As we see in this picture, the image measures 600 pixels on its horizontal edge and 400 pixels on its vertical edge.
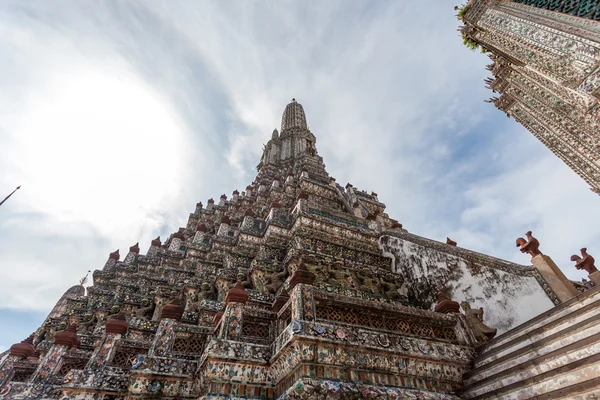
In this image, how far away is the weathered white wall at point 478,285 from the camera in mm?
8648

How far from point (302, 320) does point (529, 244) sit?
298 inches

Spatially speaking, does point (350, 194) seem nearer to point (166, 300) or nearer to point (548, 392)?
point (166, 300)

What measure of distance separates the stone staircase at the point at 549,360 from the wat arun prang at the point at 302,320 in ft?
1.26

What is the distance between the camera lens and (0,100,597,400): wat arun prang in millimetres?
5105

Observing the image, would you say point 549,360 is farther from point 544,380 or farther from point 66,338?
point 66,338

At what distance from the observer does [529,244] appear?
885cm

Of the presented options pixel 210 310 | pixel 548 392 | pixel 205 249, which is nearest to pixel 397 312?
pixel 548 392

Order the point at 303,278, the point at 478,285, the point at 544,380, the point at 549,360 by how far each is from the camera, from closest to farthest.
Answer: the point at 544,380, the point at 549,360, the point at 303,278, the point at 478,285

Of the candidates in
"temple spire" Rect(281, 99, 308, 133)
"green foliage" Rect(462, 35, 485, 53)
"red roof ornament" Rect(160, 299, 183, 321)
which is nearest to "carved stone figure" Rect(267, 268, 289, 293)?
"red roof ornament" Rect(160, 299, 183, 321)

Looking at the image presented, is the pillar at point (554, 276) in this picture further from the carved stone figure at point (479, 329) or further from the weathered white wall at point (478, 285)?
the carved stone figure at point (479, 329)

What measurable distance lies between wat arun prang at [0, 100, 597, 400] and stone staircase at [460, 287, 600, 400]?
1.26 ft

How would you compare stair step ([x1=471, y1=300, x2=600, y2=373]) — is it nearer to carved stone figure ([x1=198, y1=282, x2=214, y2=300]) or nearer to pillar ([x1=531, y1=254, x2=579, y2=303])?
pillar ([x1=531, y1=254, x2=579, y2=303])

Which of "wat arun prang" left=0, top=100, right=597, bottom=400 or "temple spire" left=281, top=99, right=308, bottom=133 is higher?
"temple spire" left=281, top=99, right=308, bottom=133

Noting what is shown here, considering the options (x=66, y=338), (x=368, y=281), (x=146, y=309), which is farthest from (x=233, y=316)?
(x=146, y=309)
